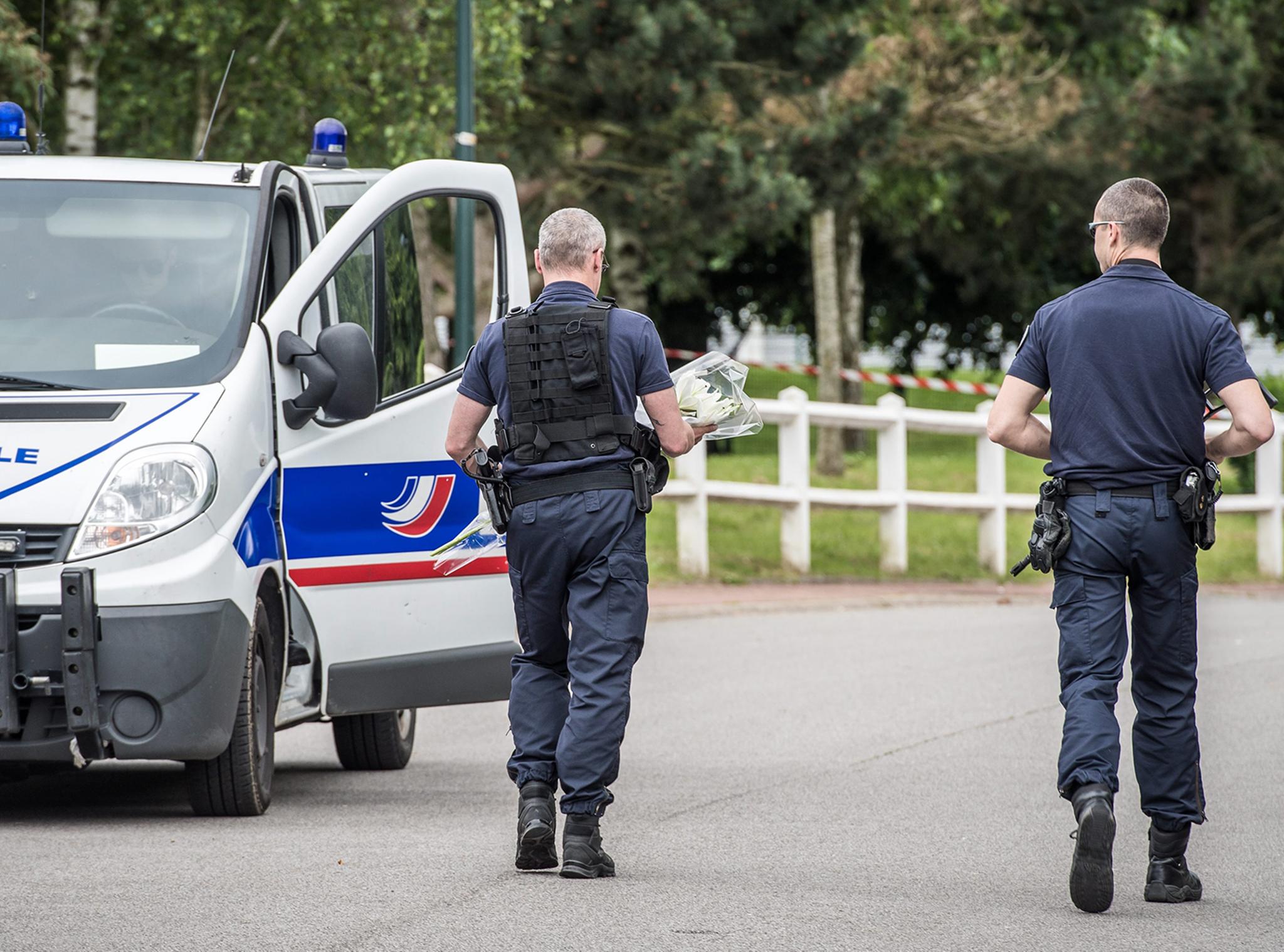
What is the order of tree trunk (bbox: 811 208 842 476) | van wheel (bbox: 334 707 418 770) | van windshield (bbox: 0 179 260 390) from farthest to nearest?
tree trunk (bbox: 811 208 842 476) < van wheel (bbox: 334 707 418 770) < van windshield (bbox: 0 179 260 390)

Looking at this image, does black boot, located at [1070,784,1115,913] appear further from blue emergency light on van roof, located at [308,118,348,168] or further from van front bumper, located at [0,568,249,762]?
blue emergency light on van roof, located at [308,118,348,168]

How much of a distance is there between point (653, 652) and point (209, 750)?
21.2ft

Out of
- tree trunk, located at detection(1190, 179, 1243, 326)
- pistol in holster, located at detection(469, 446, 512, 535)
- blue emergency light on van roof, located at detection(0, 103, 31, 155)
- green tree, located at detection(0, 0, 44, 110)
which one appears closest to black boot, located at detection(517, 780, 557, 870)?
pistol in holster, located at detection(469, 446, 512, 535)

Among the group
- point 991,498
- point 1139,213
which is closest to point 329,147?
point 1139,213

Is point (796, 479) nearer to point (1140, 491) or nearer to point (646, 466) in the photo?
point (646, 466)

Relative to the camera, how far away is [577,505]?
5707 millimetres

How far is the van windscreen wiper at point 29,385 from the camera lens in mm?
6660

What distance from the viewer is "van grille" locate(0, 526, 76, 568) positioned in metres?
6.31

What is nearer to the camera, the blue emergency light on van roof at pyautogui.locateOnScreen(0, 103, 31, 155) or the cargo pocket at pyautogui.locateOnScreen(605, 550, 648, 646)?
the cargo pocket at pyautogui.locateOnScreen(605, 550, 648, 646)

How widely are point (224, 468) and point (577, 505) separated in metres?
1.36

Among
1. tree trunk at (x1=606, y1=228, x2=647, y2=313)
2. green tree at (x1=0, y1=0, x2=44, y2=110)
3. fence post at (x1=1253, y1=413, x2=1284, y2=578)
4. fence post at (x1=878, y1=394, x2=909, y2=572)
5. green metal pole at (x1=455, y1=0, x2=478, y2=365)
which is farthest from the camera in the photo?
tree trunk at (x1=606, y1=228, x2=647, y2=313)

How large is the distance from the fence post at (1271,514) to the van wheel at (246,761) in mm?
13613

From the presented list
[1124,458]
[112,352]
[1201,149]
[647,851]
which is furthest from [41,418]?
[1201,149]

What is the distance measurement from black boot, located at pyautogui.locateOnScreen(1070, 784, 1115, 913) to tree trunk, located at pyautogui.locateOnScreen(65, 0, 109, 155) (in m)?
13.0
